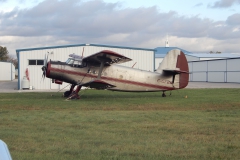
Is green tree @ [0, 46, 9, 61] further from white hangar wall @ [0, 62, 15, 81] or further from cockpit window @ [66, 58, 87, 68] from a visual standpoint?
cockpit window @ [66, 58, 87, 68]

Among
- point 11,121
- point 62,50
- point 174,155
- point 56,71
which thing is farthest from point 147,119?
point 62,50

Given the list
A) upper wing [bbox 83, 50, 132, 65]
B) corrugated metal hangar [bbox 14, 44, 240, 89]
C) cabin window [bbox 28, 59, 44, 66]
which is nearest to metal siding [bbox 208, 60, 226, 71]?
corrugated metal hangar [bbox 14, 44, 240, 89]

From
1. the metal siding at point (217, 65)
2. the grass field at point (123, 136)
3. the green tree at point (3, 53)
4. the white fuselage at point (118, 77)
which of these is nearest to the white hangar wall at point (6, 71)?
the green tree at point (3, 53)

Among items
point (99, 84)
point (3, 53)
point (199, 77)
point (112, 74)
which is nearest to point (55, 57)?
point (112, 74)

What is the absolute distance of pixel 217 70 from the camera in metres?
60.4

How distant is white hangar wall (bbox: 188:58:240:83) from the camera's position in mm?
55062

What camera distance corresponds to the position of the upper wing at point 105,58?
21734 millimetres

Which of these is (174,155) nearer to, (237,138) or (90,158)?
(90,158)

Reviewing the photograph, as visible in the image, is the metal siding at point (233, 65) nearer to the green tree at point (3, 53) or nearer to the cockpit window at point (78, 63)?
the cockpit window at point (78, 63)

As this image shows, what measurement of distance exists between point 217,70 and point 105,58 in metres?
41.1

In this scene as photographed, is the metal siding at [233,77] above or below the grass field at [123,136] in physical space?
above

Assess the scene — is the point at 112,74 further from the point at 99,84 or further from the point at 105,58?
the point at 99,84

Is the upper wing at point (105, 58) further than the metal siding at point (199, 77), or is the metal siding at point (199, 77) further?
the metal siding at point (199, 77)

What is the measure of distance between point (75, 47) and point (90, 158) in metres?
33.9
